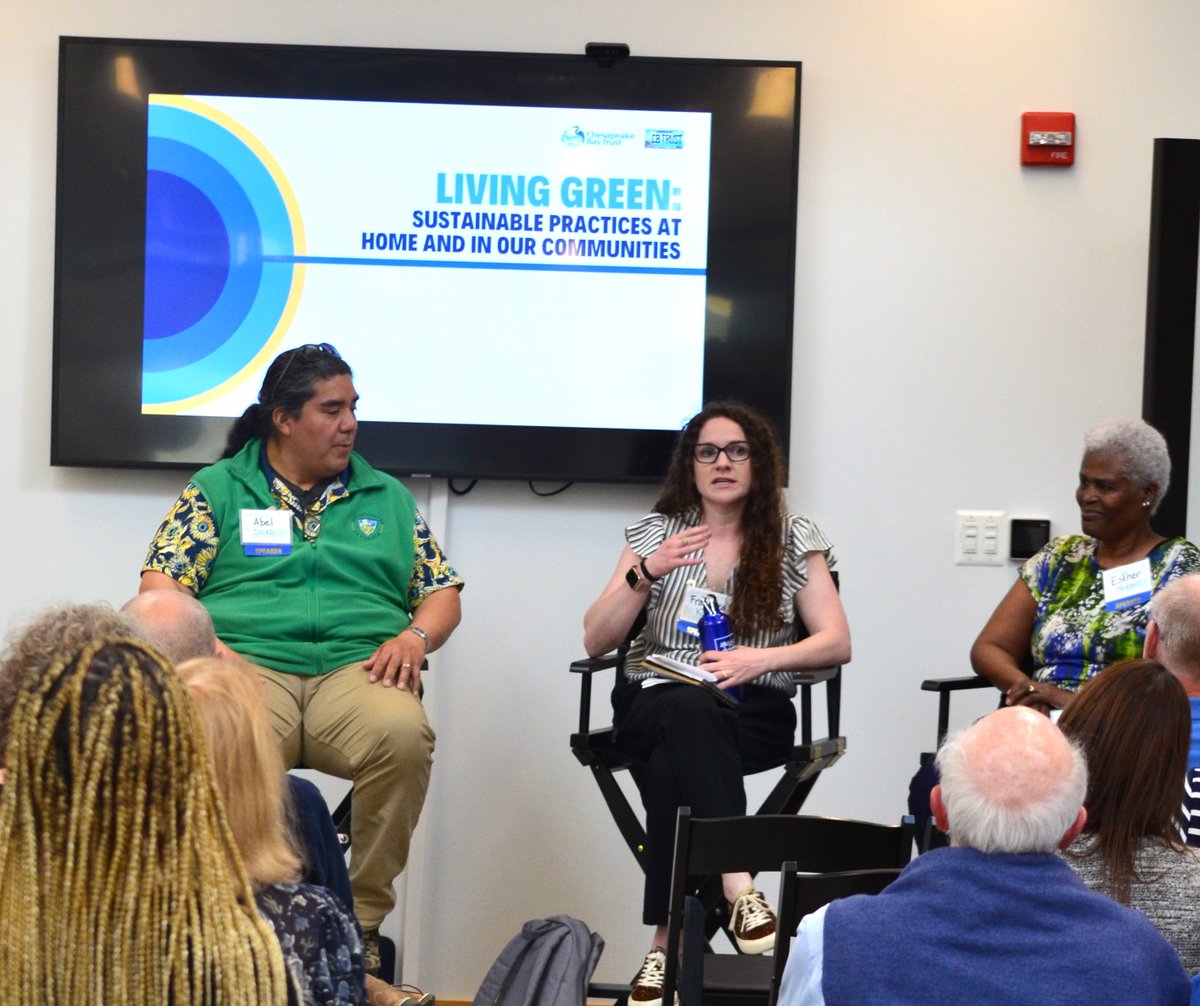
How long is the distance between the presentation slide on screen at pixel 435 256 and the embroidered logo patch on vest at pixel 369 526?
57 cm

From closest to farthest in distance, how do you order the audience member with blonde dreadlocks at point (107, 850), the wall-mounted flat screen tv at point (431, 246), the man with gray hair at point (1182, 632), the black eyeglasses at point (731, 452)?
1. the audience member with blonde dreadlocks at point (107, 850)
2. the man with gray hair at point (1182, 632)
3. the black eyeglasses at point (731, 452)
4. the wall-mounted flat screen tv at point (431, 246)

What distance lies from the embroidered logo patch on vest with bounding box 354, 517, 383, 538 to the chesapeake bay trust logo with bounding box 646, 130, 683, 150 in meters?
1.30

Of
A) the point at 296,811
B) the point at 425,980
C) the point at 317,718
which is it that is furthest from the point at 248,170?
the point at 296,811

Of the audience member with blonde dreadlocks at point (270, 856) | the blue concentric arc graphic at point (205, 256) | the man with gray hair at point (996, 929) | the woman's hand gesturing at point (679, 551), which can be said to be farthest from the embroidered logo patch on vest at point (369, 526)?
the man with gray hair at point (996, 929)

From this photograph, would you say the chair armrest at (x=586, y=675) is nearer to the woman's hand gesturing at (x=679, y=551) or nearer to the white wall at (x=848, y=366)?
A: the woman's hand gesturing at (x=679, y=551)

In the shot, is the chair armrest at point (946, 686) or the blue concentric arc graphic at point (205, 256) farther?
the blue concentric arc graphic at point (205, 256)

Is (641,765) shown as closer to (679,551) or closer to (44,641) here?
(679,551)

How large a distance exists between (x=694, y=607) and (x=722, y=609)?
0.07 metres

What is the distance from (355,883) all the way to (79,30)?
2436 millimetres

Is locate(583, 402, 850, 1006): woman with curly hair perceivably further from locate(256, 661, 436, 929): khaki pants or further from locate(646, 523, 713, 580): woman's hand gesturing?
locate(256, 661, 436, 929): khaki pants

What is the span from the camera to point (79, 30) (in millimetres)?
3975

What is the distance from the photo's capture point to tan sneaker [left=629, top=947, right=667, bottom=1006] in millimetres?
2896

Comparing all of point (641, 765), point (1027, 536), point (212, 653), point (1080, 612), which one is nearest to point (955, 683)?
point (1080, 612)

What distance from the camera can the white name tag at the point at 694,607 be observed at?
3410mm
